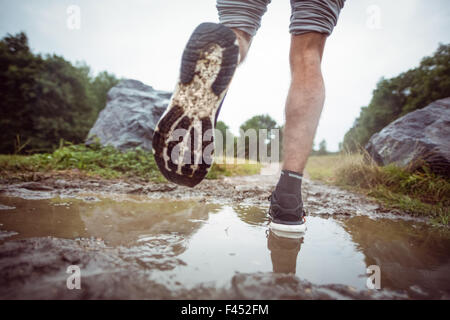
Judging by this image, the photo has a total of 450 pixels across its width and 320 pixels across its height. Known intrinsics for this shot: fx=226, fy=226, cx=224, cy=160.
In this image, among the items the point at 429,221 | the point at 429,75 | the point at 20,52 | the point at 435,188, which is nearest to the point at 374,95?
the point at 429,75

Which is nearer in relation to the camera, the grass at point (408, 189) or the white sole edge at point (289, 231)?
the white sole edge at point (289, 231)

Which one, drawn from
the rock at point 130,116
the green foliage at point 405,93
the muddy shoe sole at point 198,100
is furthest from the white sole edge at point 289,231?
the green foliage at point 405,93

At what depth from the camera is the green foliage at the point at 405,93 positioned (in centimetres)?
1388

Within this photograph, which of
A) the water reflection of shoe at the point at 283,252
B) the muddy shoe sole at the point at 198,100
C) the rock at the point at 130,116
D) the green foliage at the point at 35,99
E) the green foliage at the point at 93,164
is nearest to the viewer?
the water reflection of shoe at the point at 283,252

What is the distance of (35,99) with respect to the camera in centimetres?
1365

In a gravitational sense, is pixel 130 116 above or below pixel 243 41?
above

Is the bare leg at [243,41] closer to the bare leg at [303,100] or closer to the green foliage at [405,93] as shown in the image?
the bare leg at [303,100]

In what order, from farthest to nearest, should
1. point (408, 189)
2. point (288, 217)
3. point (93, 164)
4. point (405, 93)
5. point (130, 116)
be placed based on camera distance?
point (405, 93), point (130, 116), point (93, 164), point (408, 189), point (288, 217)

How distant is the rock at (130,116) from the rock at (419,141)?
471cm

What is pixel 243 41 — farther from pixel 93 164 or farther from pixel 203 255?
pixel 93 164

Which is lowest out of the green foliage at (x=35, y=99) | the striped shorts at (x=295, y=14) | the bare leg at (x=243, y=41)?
the bare leg at (x=243, y=41)

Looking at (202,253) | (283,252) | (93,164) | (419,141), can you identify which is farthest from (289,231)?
(93,164)

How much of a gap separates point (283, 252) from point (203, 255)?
0.33 m

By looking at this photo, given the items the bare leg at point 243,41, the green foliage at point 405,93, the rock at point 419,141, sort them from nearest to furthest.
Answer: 1. the bare leg at point 243,41
2. the rock at point 419,141
3. the green foliage at point 405,93
